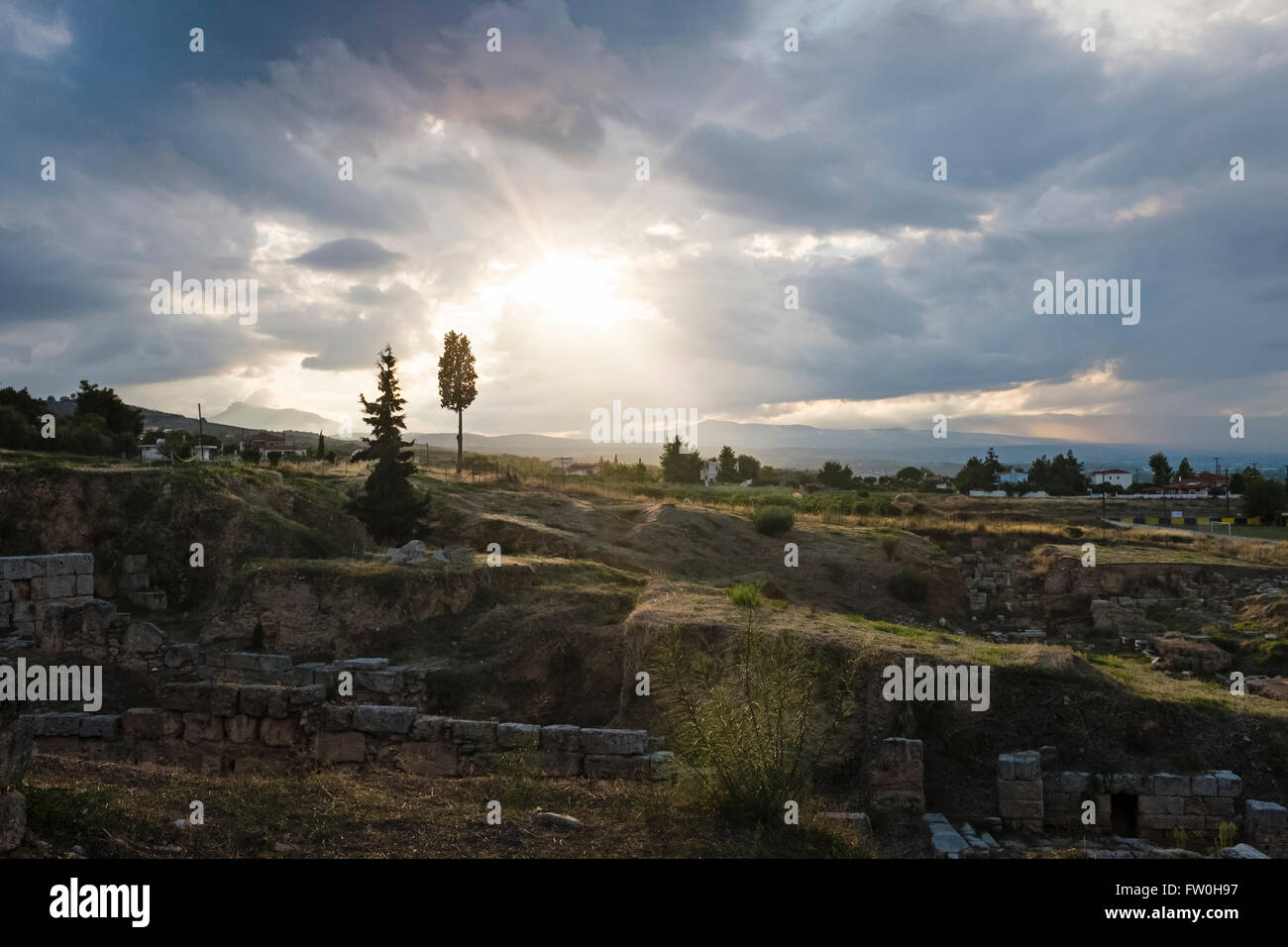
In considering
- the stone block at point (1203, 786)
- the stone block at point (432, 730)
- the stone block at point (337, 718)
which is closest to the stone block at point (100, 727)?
the stone block at point (337, 718)

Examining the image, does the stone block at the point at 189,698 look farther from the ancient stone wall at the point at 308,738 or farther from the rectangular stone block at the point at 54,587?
the rectangular stone block at the point at 54,587

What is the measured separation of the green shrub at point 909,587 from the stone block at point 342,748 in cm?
2284

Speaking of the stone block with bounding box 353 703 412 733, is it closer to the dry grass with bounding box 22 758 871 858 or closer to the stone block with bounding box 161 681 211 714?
the stone block with bounding box 161 681 211 714

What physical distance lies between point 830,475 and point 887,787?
276 feet

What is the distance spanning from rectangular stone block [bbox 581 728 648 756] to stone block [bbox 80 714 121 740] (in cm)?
726

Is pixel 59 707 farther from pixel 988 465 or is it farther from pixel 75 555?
pixel 988 465

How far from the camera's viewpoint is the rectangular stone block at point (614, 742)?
10.8m

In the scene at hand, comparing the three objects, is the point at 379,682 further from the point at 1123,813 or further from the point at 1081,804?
the point at 1123,813

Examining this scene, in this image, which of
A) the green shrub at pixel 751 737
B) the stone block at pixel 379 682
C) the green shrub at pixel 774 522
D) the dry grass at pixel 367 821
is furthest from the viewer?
the green shrub at pixel 774 522

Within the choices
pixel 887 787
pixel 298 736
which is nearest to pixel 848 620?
pixel 887 787

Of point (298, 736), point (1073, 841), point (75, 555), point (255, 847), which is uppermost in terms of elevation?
point (75, 555)
